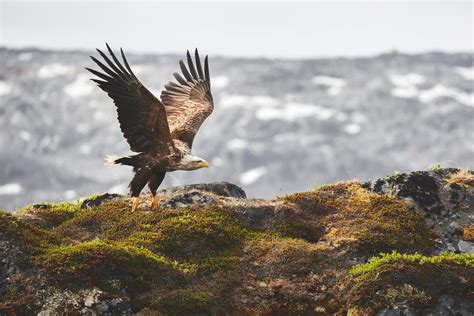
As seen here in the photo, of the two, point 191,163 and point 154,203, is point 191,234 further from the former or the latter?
point 191,163

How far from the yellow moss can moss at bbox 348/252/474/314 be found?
406 centimetres

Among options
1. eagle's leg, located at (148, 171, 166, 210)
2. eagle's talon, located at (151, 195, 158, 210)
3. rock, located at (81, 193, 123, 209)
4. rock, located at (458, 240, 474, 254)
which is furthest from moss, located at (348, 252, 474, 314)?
rock, located at (81, 193, 123, 209)

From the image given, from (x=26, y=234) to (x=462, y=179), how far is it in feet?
34.1

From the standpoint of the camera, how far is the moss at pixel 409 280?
49.1 feet

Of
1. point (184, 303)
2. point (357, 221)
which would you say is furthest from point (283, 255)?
point (184, 303)

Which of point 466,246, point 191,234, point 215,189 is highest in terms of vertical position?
point 215,189

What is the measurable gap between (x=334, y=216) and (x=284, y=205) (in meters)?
1.19

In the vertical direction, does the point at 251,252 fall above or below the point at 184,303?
above

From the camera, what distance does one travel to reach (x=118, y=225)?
18469 mm

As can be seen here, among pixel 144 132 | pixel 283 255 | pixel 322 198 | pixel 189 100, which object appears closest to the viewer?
pixel 283 255

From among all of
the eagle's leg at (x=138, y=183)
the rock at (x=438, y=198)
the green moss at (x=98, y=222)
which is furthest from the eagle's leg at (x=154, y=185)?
the rock at (x=438, y=198)

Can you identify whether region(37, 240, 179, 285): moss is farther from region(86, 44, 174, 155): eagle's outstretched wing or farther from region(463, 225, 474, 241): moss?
region(463, 225, 474, 241): moss

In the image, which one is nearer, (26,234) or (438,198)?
(26,234)

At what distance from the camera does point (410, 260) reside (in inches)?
627
